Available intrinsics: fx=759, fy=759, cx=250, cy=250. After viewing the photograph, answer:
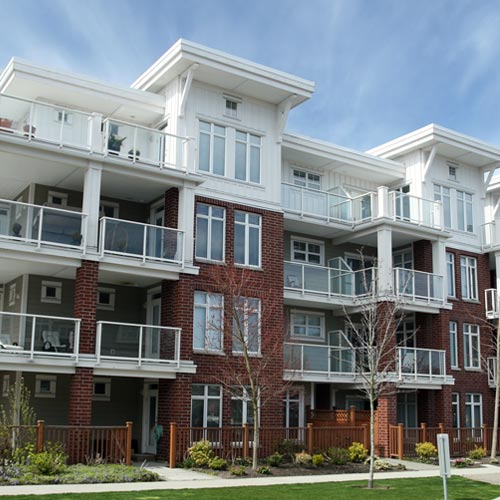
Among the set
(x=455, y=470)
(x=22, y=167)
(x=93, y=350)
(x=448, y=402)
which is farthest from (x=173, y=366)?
(x=448, y=402)

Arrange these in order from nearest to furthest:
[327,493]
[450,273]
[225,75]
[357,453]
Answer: [327,493]
[357,453]
[225,75]
[450,273]

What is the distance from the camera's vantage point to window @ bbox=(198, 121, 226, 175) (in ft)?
86.5

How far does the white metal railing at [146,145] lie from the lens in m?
24.2

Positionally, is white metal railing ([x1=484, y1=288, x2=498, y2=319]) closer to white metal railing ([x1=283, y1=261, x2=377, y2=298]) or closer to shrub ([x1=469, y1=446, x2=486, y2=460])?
white metal railing ([x1=283, y1=261, x2=377, y2=298])

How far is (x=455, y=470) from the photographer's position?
24.1 m

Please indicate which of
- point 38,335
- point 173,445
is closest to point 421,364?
point 173,445

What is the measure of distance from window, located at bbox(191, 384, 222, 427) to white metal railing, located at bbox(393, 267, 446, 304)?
28.3 feet

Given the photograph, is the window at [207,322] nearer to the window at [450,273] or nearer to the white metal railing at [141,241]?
the white metal railing at [141,241]

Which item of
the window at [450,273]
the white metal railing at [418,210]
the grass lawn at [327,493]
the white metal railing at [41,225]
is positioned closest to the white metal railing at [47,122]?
the white metal railing at [41,225]

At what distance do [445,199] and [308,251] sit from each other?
22.8ft

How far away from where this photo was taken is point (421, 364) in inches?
1164

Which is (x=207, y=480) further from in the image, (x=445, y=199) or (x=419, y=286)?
(x=445, y=199)

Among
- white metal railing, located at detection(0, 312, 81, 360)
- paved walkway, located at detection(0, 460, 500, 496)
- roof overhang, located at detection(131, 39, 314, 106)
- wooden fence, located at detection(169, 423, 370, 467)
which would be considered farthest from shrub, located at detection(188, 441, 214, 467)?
roof overhang, located at detection(131, 39, 314, 106)

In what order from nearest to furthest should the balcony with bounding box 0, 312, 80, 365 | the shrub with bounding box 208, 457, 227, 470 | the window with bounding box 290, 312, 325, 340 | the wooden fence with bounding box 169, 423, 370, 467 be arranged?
the balcony with bounding box 0, 312, 80, 365 → the shrub with bounding box 208, 457, 227, 470 → the wooden fence with bounding box 169, 423, 370, 467 → the window with bounding box 290, 312, 325, 340
